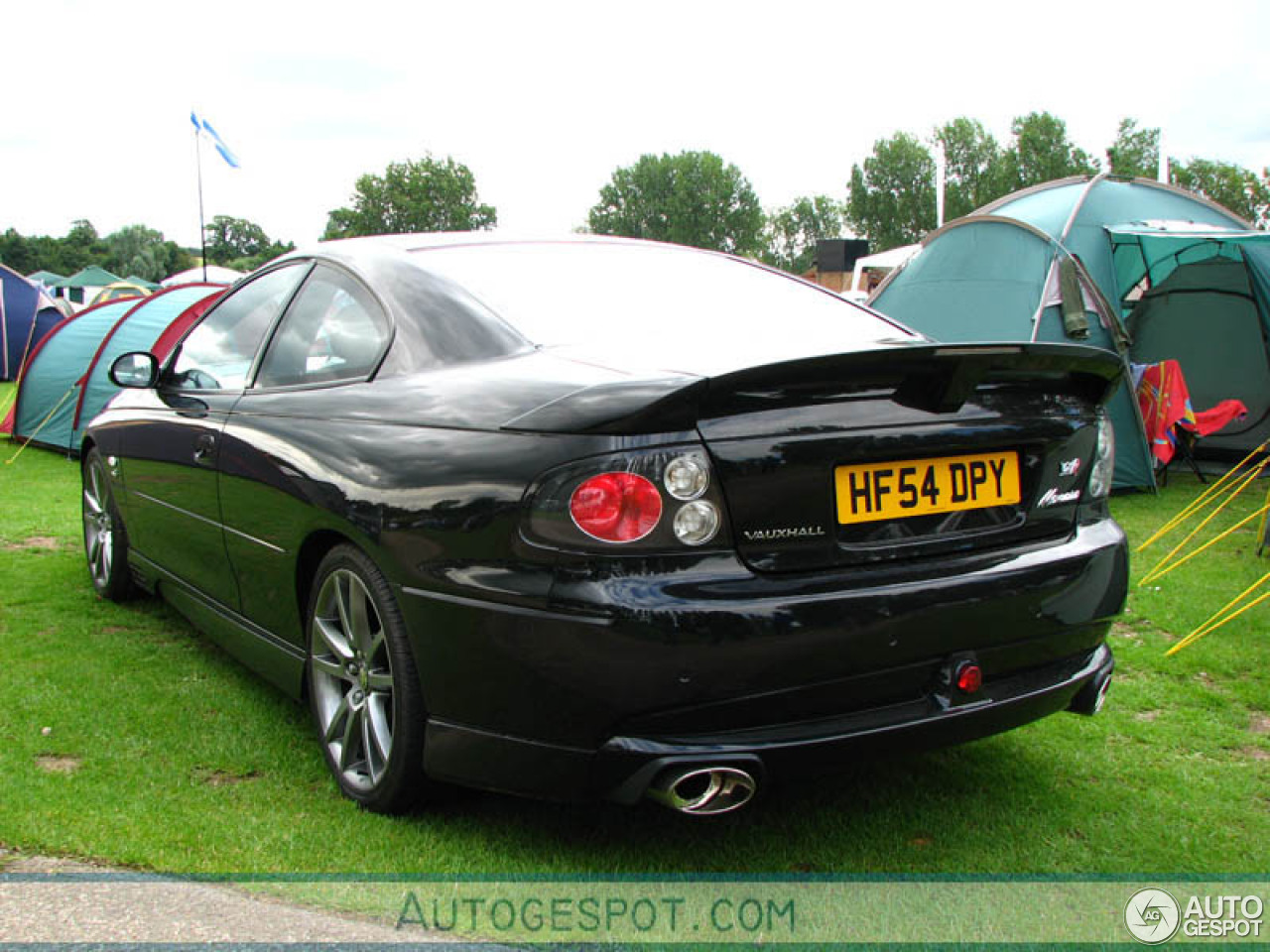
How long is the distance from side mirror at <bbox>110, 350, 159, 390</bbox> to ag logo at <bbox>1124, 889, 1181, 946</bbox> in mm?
3479

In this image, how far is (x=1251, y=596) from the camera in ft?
16.5

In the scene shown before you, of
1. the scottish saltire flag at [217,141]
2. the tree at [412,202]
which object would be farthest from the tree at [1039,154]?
the scottish saltire flag at [217,141]

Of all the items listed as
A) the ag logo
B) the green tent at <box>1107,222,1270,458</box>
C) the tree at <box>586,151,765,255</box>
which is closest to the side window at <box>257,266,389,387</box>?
the ag logo

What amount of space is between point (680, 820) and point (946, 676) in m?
0.81

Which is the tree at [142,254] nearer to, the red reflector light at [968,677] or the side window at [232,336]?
the side window at [232,336]

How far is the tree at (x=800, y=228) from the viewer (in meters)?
108

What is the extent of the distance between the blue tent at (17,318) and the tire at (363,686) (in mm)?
20502

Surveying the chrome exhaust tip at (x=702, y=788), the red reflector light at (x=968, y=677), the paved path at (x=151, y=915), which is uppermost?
the red reflector light at (x=968, y=677)

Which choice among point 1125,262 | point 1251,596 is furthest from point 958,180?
point 1251,596

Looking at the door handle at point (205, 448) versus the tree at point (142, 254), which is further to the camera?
the tree at point (142, 254)

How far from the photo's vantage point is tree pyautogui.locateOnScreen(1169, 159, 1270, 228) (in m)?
77.9

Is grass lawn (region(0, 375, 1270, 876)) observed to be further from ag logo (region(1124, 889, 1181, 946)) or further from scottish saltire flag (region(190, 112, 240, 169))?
scottish saltire flag (region(190, 112, 240, 169))

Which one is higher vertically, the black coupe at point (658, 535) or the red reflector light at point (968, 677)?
the black coupe at point (658, 535)

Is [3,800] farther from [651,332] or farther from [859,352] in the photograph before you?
[859,352]
